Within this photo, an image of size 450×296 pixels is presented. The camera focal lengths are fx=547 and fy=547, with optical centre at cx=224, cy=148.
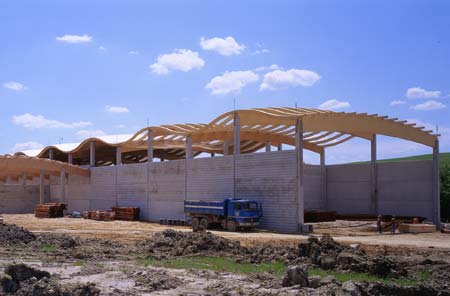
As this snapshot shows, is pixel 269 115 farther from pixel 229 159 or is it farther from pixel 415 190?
pixel 415 190

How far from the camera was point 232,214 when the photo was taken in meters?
31.2

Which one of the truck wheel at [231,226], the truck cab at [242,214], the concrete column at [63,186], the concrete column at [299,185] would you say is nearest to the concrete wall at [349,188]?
the concrete column at [299,185]

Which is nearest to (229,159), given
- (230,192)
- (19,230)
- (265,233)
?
(230,192)

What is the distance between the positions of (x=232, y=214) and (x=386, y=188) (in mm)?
14119

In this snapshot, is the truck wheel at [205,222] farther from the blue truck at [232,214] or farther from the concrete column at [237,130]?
the concrete column at [237,130]

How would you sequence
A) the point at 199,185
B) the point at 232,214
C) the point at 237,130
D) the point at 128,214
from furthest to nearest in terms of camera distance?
the point at 128,214 < the point at 199,185 < the point at 237,130 < the point at 232,214

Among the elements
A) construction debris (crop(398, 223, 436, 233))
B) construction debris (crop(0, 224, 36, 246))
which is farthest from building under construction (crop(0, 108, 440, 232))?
construction debris (crop(0, 224, 36, 246))

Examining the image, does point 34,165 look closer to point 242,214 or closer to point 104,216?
point 104,216

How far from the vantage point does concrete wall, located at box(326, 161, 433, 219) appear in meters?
37.2

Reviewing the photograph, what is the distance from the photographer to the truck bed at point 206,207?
31.9 m

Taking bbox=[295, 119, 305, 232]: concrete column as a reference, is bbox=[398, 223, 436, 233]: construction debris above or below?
below

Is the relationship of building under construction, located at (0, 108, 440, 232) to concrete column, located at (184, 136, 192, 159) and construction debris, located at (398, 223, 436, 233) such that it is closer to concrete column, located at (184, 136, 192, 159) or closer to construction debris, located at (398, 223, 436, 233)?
concrete column, located at (184, 136, 192, 159)

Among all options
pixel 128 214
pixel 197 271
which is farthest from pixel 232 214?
pixel 197 271

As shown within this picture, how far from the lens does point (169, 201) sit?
4066 cm
